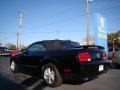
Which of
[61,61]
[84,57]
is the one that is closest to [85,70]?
[84,57]

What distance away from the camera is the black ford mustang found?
6.08 metres

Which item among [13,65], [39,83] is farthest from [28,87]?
[13,65]

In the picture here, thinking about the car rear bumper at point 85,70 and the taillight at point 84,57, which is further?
the taillight at point 84,57

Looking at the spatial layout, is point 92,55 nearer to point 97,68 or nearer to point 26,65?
point 97,68

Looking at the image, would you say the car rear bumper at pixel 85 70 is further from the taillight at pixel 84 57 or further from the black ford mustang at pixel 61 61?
the taillight at pixel 84 57

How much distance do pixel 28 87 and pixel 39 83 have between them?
712 mm

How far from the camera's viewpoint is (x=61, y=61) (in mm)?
6488

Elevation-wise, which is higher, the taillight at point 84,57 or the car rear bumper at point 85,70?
the taillight at point 84,57

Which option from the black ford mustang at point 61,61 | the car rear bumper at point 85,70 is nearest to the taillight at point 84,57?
the black ford mustang at point 61,61

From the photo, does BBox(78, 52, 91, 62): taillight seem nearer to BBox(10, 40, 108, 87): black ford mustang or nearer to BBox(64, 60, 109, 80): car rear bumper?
BBox(10, 40, 108, 87): black ford mustang

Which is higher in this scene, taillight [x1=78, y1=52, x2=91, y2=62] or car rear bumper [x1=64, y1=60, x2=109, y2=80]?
taillight [x1=78, y1=52, x2=91, y2=62]

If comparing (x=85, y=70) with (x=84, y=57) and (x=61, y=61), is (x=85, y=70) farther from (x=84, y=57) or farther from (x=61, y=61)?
(x=61, y=61)

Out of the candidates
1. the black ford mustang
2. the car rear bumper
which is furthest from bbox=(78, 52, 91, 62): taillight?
the car rear bumper

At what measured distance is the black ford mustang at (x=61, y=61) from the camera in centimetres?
608
